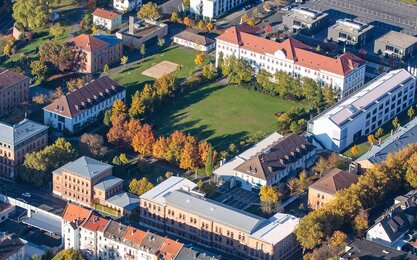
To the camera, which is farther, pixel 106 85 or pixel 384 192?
pixel 106 85

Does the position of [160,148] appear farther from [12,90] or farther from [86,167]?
[12,90]

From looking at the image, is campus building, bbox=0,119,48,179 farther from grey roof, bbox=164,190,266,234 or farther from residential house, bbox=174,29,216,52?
residential house, bbox=174,29,216,52

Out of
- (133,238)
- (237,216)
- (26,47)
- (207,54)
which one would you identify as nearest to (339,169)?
(237,216)

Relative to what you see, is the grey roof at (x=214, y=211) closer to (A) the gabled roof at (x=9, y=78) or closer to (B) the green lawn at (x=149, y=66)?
(B) the green lawn at (x=149, y=66)

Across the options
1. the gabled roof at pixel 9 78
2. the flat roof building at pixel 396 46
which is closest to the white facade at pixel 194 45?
the flat roof building at pixel 396 46

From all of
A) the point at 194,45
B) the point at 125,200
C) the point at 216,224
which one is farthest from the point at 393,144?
the point at 194,45

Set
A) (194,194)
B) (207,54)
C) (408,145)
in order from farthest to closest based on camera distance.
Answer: (207,54)
(408,145)
(194,194)

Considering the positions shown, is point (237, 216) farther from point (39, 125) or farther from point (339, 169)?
point (39, 125)
